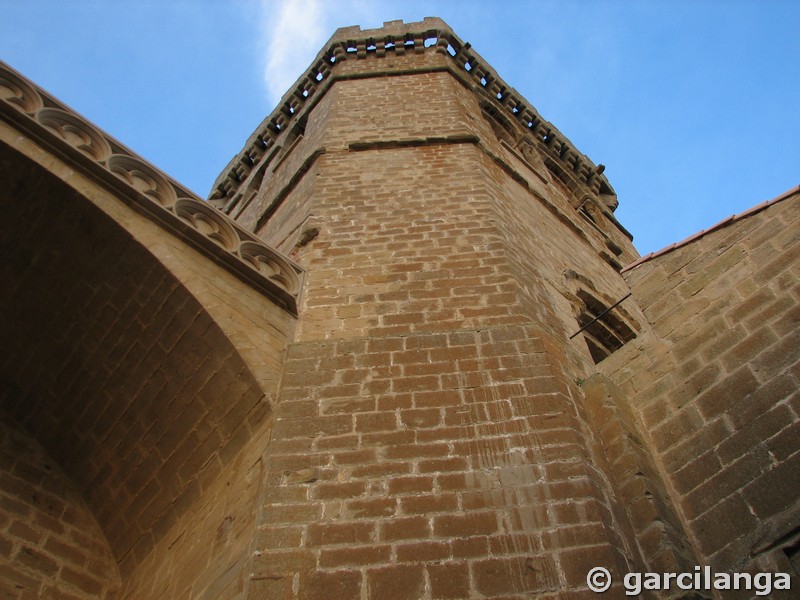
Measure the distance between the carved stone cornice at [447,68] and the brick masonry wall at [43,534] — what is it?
7.23 meters

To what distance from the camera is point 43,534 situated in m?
4.57

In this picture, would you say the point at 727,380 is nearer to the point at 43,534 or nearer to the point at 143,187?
the point at 143,187

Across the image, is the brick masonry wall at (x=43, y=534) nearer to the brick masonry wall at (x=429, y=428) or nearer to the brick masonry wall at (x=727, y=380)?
the brick masonry wall at (x=429, y=428)

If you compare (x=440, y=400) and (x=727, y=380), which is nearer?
(x=440, y=400)

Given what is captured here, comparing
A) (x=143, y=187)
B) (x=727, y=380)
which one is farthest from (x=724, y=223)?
(x=143, y=187)

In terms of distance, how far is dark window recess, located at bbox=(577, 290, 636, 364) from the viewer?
6.94 meters

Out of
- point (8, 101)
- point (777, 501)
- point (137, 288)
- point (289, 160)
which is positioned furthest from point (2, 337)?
point (289, 160)

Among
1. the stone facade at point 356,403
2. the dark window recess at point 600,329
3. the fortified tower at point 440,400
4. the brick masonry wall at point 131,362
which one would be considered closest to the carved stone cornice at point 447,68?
the fortified tower at point 440,400

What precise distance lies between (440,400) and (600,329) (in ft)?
10.9

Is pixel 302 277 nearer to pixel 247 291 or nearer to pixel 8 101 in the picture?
pixel 247 291

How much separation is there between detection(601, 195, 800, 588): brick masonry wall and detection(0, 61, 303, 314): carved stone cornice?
7.84ft

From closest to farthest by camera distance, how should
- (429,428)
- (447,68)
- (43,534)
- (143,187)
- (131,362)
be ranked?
1. (429,428)
2. (43,534)
3. (131,362)
4. (143,187)
5. (447,68)

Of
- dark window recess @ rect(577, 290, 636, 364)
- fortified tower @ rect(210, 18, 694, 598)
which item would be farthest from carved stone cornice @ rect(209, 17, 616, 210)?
dark window recess @ rect(577, 290, 636, 364)

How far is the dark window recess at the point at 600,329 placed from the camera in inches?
273
